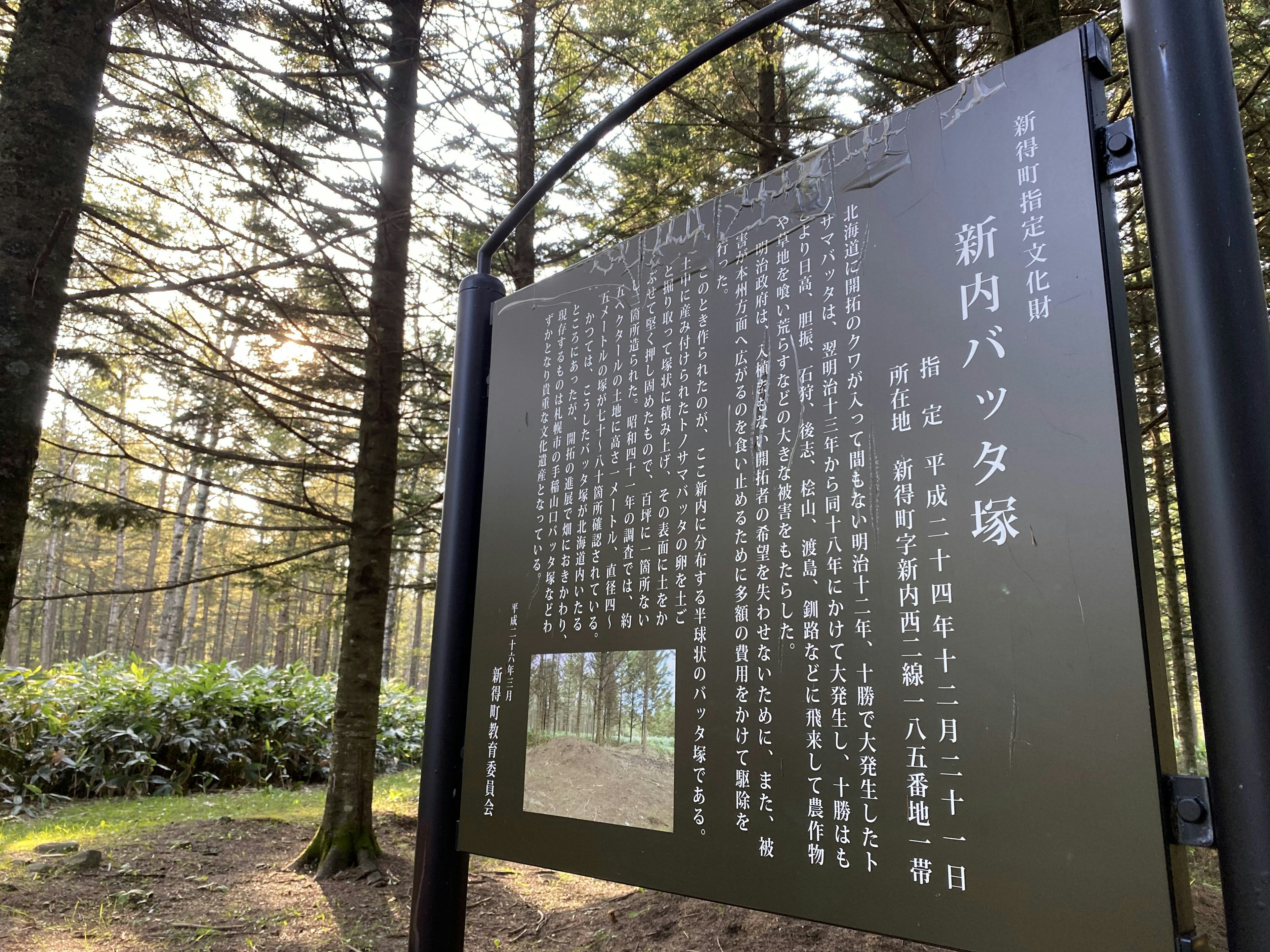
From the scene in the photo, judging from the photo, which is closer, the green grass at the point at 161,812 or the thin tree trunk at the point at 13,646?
the green grass at the point at 161,812

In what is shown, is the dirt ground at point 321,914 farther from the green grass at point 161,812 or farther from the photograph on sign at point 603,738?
the photograph on sign at point 603,738

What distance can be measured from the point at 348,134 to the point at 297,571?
383 centimetres

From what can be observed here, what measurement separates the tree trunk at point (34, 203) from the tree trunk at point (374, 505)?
83.0 inches

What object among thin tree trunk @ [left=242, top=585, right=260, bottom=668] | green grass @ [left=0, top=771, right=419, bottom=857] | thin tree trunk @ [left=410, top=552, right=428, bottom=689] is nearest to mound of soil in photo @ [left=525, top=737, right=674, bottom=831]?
green grass @ [left=0, top=771, right=419, bottom=857]

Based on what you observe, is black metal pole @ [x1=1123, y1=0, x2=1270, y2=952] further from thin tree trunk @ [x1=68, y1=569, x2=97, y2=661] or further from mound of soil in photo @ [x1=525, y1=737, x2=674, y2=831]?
thin tree trunk @ [x1=68, y1=569, x2=97, y2=661]

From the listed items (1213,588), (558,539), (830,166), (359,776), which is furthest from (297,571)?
(1213,588)

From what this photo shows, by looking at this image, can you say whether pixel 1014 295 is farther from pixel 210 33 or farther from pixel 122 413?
pixel 122 413

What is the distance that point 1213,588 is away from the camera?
124cm

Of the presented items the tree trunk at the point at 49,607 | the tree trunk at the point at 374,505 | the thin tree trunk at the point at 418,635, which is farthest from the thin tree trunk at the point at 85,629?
the tree trunk at the point at 374,505

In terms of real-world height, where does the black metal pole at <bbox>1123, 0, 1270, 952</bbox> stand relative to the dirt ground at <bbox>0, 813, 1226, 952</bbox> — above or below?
above

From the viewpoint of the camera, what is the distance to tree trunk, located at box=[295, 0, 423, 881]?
15.7ft

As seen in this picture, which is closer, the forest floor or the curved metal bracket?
the curved metal bracket

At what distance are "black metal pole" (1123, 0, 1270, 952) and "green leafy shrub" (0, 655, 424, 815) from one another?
260 inches

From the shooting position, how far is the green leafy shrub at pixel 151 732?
7.01 meters
